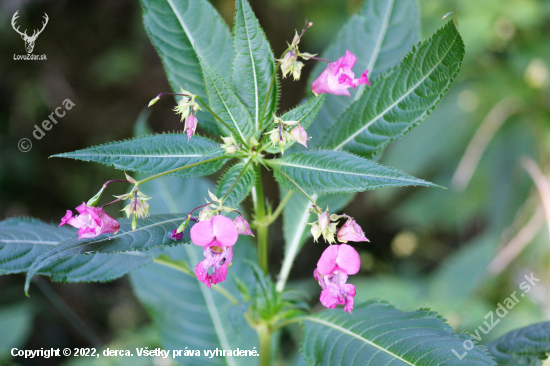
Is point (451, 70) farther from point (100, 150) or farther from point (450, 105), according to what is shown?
point (450, 105)

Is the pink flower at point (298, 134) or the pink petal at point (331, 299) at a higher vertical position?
the pink flower at point (298, 134)

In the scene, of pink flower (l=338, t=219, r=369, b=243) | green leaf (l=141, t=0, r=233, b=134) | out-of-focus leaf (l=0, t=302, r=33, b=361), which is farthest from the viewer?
out-of-focus leaf (l=0, t=302, r=33, b=361)

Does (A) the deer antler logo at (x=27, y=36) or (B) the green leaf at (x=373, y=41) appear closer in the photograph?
(B) the green leaf at (x=373, y=41)

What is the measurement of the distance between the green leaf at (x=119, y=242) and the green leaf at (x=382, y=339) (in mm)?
494

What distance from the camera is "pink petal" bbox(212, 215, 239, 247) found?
0.85 meters

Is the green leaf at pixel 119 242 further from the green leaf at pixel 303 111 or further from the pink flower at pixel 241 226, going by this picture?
the green leaf at pixel 303 111

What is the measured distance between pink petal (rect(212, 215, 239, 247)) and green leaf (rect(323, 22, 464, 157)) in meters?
0.48

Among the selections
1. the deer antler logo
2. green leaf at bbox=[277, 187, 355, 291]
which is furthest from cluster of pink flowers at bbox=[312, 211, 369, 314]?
the deer antler logo

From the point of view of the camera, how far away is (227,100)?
3.24 ft

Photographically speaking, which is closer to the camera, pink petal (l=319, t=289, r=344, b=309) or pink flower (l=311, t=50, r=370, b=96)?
pink petal (l=319, t=289, r=344, b=309)

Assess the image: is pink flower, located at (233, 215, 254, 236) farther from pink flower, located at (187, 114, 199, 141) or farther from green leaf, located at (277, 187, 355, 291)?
green leaf, located at (277, 187, 355, 291)

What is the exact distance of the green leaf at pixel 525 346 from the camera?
111cm

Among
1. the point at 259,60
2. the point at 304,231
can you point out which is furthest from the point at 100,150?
the point at 304,231

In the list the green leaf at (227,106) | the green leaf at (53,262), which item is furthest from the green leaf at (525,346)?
the green leaf at (53,262)
